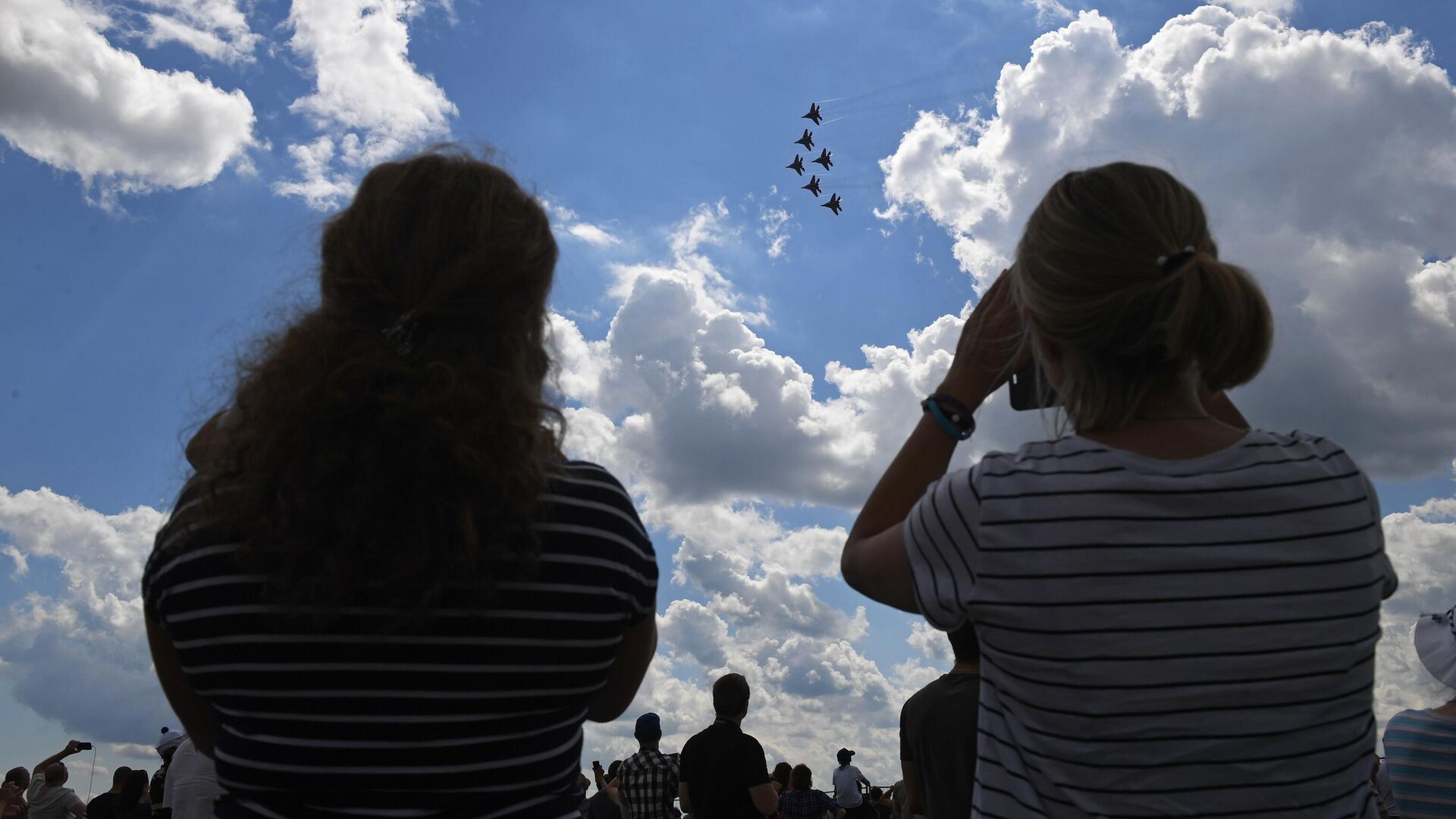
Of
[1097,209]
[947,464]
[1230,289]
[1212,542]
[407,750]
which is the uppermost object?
[1097,209]

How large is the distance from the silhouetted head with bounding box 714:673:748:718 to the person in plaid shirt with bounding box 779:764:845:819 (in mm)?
10244

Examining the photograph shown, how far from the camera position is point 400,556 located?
1615mm

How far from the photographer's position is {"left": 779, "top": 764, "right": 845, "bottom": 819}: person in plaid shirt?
16734 millimetres

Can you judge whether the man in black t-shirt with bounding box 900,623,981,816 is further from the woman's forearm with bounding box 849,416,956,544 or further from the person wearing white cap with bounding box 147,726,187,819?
the person wearing white cap with bounding box 147,726,187,819

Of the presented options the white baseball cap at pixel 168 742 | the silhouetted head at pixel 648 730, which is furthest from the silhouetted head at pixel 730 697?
the white baseball cap at pixel 168 742

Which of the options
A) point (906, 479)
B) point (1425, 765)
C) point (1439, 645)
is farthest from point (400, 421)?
point (1439, 645)

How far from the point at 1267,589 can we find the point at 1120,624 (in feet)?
0.79

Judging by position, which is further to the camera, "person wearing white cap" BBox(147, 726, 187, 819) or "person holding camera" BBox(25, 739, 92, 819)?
"person holding camera" BBox(25, 739, 92, 819)

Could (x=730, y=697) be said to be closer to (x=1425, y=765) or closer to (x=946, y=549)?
(x=1425, y=765)

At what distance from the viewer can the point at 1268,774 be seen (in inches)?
62.3

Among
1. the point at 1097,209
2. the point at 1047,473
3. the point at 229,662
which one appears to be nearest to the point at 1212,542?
the point at 1047,473

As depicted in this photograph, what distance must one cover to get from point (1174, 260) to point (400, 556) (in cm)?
134

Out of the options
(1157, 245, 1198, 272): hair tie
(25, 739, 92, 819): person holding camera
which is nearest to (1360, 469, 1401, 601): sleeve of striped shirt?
(1157, 245, 1198, 272): hair tie

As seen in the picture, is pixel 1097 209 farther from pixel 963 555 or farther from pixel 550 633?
pixel 550 633
